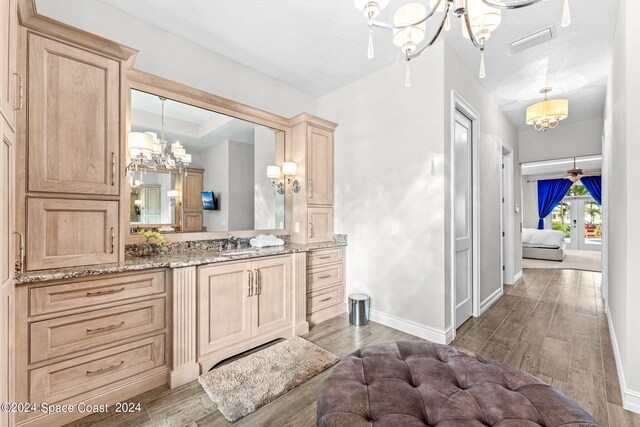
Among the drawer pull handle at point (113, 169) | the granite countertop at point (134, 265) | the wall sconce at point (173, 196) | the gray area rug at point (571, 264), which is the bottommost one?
the gray area rug at point (571, 264)

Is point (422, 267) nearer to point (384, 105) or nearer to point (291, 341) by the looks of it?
point (291, 341)

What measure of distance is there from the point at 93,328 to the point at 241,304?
98 cm

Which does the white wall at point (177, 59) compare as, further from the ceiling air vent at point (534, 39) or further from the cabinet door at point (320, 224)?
the ceiling air vent at point (534, 39)

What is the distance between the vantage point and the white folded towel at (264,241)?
2847 millimetres

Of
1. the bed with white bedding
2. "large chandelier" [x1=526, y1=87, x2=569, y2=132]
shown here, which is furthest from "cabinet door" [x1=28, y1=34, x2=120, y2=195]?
the bed with white bedding

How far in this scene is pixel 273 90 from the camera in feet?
10.8

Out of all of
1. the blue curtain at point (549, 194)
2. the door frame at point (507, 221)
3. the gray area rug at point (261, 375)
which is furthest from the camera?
the blue curtain at point (549, 194)

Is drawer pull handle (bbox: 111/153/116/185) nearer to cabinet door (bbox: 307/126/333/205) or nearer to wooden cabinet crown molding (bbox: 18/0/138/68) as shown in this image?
wooden cabinet crown molding (bbox: 18/0/138/68)

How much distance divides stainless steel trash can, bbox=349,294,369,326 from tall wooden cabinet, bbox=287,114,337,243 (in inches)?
33.9

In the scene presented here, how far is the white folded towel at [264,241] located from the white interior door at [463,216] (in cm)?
190

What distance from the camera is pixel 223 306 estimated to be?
2.20 metres

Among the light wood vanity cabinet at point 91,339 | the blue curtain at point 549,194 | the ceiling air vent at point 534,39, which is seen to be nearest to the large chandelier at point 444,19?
the ceiling air vent at point 534,39

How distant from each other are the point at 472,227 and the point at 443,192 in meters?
1.04

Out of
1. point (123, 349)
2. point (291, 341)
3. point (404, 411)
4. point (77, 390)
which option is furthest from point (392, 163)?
point (77, 390)
